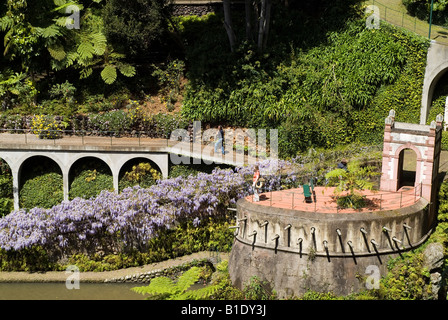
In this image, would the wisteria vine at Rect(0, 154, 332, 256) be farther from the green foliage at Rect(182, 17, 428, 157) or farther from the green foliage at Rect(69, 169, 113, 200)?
the green foliage at Rect(182, 17, 428, 157)

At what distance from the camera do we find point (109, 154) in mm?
27828

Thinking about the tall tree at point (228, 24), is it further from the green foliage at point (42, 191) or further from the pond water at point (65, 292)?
the pond water at point (65, 292)

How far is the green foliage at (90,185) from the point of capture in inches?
1110

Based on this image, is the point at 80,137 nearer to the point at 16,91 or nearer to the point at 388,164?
the point at 16,91

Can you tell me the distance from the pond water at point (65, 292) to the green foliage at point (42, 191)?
519 centimetres

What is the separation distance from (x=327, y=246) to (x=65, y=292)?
10.1 meters

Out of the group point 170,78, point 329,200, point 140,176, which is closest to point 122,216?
point 140,176

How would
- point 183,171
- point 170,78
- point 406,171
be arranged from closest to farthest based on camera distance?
point 406,171
point 183,171
point 170,78

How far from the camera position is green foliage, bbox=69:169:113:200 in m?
28.2

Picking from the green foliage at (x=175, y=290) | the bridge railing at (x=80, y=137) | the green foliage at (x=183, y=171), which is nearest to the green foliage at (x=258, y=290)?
the green foliage at (x=175, y=290)

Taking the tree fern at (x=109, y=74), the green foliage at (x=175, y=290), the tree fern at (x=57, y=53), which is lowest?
the green foliage at (x=175, y=290)

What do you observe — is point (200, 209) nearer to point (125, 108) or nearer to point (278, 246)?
point (278, 246)

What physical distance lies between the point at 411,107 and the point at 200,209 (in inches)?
452
